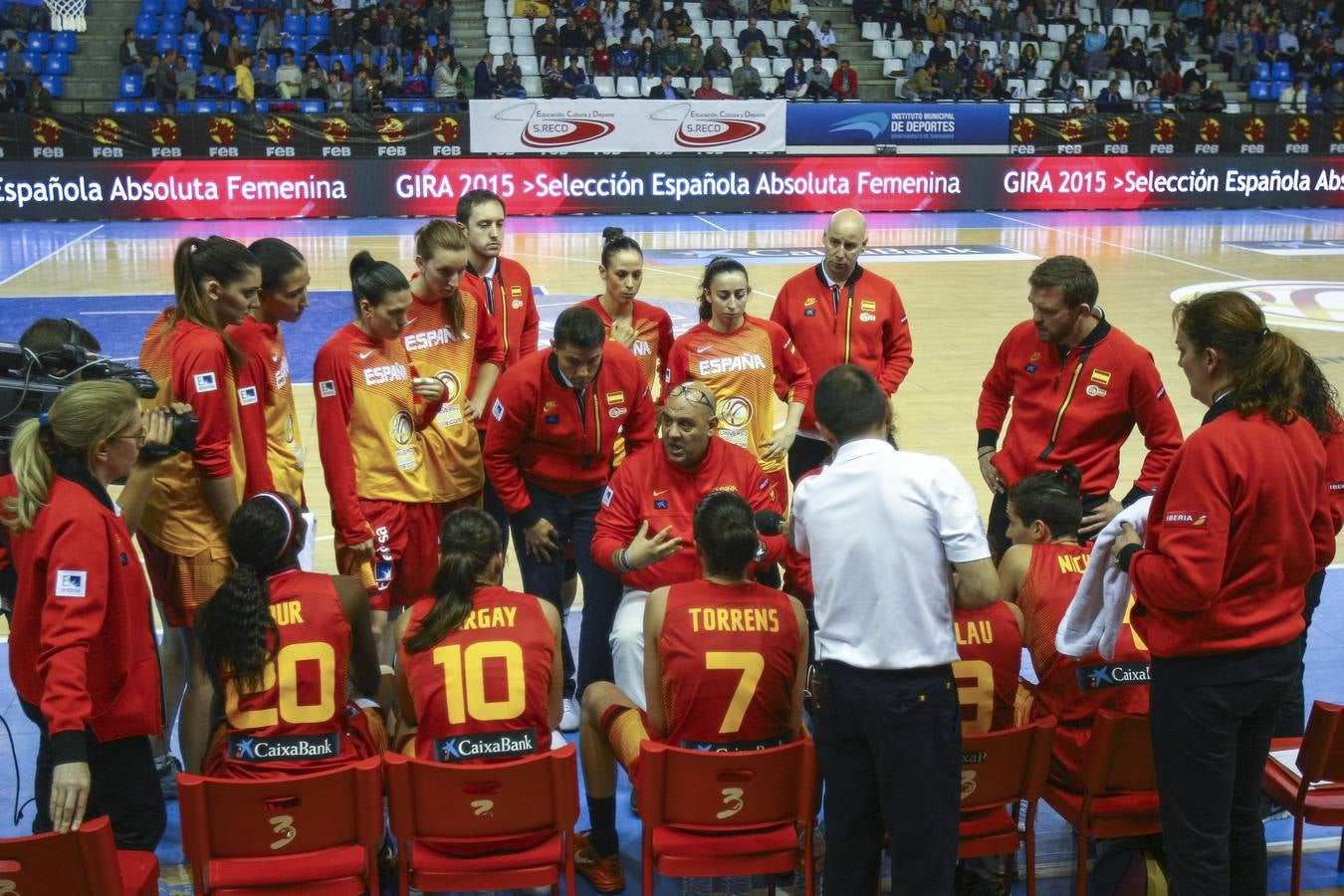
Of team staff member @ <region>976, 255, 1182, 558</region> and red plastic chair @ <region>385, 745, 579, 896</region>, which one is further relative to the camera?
team staff member @ <region>976, 255, 1182, 558</region>

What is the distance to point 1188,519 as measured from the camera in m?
3.35

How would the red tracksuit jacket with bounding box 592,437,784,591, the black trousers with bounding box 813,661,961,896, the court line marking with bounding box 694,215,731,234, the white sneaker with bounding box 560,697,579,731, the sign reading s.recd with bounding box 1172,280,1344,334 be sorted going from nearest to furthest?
the black trousers with bounding box 813,661,961,896, the red tracksuit jacket with bounding box 592,437,784,591, the white sneaker with bounding box 560,697,579,731, the sign reading s.recd with bounding box 1172,280,1344,334, the court line marking with bounding box 694,215,731,234

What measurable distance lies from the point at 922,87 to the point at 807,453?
20.5 meters

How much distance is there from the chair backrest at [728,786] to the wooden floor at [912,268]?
444 cm

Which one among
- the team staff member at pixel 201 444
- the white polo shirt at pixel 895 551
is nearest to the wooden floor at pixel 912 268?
the team staff member at pixel 201 444

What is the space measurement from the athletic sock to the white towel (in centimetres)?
156

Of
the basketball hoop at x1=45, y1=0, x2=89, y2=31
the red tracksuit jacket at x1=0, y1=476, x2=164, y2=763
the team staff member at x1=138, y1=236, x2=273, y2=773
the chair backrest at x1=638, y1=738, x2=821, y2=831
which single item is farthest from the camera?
the basketball hoop at x1=45, y1=0, x2=89, y2=31

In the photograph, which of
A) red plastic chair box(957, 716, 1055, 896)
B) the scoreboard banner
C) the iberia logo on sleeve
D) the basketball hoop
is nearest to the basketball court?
the scoreboard banner

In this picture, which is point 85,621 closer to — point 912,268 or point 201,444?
point 201,444

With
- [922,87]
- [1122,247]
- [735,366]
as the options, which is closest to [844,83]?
[922,87]

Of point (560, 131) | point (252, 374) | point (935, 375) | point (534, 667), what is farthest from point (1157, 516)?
point (560, 131)

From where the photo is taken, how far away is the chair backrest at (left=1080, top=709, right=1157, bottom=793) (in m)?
3.91

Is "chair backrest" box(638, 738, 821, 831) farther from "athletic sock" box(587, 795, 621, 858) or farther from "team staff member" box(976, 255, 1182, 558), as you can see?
"team staff member" box(976, 255, 1182, 558)

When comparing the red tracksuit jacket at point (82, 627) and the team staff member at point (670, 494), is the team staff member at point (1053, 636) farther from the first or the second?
the red tracksuit jacket at point (82, 627)
